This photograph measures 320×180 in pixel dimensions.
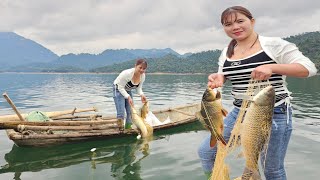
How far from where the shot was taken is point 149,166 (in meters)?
9.54

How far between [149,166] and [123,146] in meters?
2.56

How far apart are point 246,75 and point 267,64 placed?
1.05 feet

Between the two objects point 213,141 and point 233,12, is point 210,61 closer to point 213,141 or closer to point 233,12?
point 213,141

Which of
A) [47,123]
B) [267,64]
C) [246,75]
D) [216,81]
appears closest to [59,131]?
[47,123]

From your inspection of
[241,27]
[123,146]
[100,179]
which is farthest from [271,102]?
[123,146]

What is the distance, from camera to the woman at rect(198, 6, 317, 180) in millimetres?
3367

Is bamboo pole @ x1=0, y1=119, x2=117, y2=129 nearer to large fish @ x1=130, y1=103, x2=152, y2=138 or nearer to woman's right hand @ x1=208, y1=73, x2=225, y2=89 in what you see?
large fish @ x1=130, y1=103, x2=152, y2=138

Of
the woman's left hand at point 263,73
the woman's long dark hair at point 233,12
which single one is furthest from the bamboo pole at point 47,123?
the woman's left hand at point 263,73

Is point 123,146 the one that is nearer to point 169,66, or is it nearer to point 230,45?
point 230,45

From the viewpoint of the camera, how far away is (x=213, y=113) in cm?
397

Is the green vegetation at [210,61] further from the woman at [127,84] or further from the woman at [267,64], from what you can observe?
the woman at [267,64]

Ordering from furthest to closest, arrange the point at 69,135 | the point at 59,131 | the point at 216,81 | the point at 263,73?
the point at 59,131 → the point at 69,135 → the point at 216,81 → the point at 263,73

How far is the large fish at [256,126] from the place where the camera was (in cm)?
321

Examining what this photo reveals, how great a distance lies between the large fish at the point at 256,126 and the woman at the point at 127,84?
23.1 feet
